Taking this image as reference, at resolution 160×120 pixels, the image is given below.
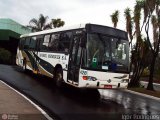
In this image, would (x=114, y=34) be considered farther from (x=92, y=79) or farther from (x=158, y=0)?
(x=158, y=0)

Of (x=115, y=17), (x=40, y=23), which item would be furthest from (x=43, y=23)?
(x=115, y=17)

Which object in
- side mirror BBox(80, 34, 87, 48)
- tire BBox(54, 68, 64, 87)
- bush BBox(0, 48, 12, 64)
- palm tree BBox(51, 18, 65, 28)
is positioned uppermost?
palm tree BBox(51, 18, 65, 28)

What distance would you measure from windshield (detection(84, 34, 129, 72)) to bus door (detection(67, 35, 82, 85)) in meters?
0.62

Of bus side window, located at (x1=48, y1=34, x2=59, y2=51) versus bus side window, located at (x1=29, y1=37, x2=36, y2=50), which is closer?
bus side window, located at (x1=48, y1=34, x2=59, y2=51)

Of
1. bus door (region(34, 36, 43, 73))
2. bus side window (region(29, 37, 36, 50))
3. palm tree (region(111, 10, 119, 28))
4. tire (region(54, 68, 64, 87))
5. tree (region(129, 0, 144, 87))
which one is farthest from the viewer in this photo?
palm tree (region(111, 10, 119, 28))

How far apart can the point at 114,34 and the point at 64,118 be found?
597 cm

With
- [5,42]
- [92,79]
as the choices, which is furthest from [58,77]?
[5,42]

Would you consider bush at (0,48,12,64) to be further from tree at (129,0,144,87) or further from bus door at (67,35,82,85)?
bus door at (67,35,82,85)

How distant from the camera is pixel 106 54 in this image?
13.0 metres

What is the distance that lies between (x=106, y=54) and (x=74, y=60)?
5.11 ft

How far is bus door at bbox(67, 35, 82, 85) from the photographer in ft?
43.4

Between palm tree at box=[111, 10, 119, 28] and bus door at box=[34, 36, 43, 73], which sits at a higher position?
palm tree at box=[111, 10, 119, 28]

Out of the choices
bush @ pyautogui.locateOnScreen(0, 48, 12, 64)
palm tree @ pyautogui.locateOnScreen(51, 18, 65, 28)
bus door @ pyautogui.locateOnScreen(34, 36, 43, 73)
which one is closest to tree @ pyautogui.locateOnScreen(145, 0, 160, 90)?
bus door @ pyautogui.locateOnScreen(34, 36, 43, 73)

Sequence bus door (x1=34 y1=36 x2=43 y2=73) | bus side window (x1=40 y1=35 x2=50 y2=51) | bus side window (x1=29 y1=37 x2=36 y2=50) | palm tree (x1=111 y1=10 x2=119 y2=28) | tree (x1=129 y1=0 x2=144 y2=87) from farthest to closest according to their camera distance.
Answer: palm tree (x1=111 y1=10 x2=119 y2=28), tree (x1=129 y1=0 x2=144 y2=87), bus side window (x1=29 y1=37 x2=36 y2=50), bus door (x1=34 y1=36 x2=43 y2=73), bus side window (x1=40 y1=35 x2=50 y2=51)
